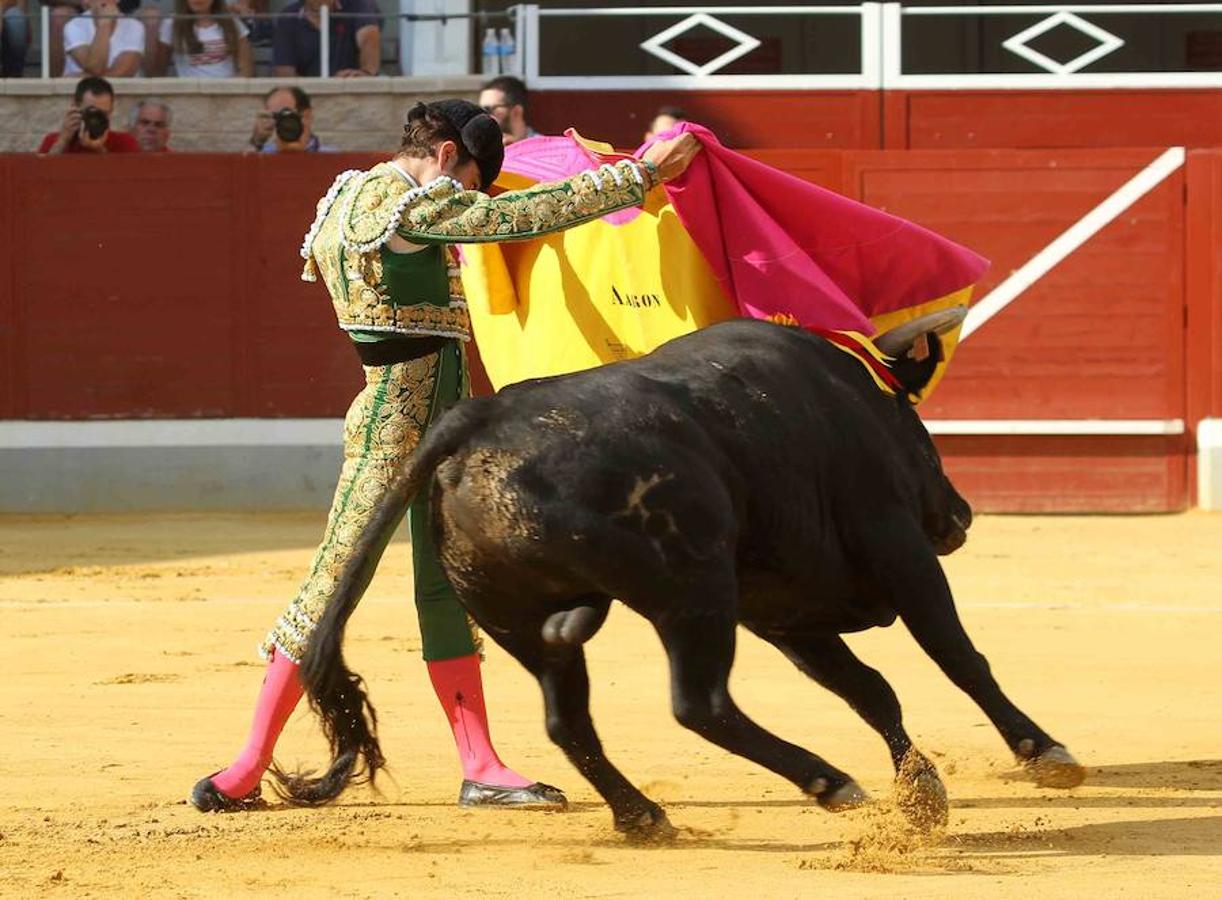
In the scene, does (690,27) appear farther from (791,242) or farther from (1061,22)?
(791,242)

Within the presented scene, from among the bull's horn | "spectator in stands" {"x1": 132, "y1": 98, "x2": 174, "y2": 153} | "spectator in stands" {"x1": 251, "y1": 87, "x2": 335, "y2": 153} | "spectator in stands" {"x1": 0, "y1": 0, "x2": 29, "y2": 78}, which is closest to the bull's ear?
the bull's horn

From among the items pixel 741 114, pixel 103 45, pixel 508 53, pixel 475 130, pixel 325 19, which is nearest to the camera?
pixel 475 130

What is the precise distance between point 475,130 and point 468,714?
1.01 m

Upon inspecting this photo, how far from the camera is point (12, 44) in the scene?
→ 10.0m

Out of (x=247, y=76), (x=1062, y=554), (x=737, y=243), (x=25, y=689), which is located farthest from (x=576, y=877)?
(x=247, y=76)

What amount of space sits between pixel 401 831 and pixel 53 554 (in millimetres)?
4334

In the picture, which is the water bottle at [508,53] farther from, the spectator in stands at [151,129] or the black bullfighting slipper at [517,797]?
the black bullfighting slipper at [517,797]

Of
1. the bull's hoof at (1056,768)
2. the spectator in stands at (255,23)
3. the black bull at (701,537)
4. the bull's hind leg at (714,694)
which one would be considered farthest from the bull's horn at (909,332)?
the spectator in stands at (255,23)

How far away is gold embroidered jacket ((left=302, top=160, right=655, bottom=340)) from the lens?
3.48m

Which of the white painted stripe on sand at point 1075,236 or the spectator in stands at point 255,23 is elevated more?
the spectator in stands at point 255,23

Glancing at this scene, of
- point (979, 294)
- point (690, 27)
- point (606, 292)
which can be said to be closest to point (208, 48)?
point (690, 27)

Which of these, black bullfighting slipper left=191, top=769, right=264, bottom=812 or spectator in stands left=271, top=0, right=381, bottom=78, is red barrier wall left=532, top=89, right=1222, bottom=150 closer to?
spectator in stands left=271, top=0, right=381, bottom=78

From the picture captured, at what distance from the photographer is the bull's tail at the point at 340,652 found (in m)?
3.27

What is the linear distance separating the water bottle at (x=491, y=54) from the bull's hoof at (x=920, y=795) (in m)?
6.80
